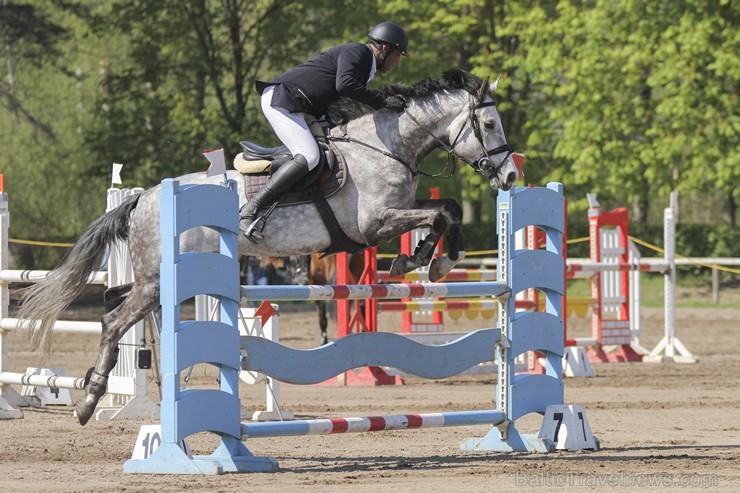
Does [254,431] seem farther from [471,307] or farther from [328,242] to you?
[471,307]

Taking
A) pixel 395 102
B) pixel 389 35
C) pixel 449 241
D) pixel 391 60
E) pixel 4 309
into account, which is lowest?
pixel 4 309

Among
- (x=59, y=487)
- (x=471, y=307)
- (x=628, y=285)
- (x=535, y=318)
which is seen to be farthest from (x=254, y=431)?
(x=628, y=285)

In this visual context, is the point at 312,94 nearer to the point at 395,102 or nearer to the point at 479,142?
the point at 395,102

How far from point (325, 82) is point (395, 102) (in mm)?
453

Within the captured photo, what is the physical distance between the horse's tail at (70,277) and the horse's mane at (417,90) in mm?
1314

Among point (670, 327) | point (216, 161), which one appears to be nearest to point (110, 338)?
point (216, 161)

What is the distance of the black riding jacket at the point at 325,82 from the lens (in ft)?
22.5

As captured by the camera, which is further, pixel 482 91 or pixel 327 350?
pixel 482 91

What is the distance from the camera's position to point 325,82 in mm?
7020

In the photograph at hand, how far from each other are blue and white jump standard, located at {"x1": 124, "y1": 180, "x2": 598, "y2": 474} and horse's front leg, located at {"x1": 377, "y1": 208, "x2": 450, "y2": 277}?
0.33 meters

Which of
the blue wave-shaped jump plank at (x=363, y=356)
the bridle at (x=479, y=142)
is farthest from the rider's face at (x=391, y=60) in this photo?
the blue wave-shaped jump plank at (x=363, y=356)

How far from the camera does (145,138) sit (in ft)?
89.3

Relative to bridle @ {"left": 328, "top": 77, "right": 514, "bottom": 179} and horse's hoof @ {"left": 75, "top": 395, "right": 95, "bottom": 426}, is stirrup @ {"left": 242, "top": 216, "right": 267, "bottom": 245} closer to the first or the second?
bridle @ {"left": 328, "top": 77, "right": 514, "bottom": 179}

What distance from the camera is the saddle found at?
22.6 ft
